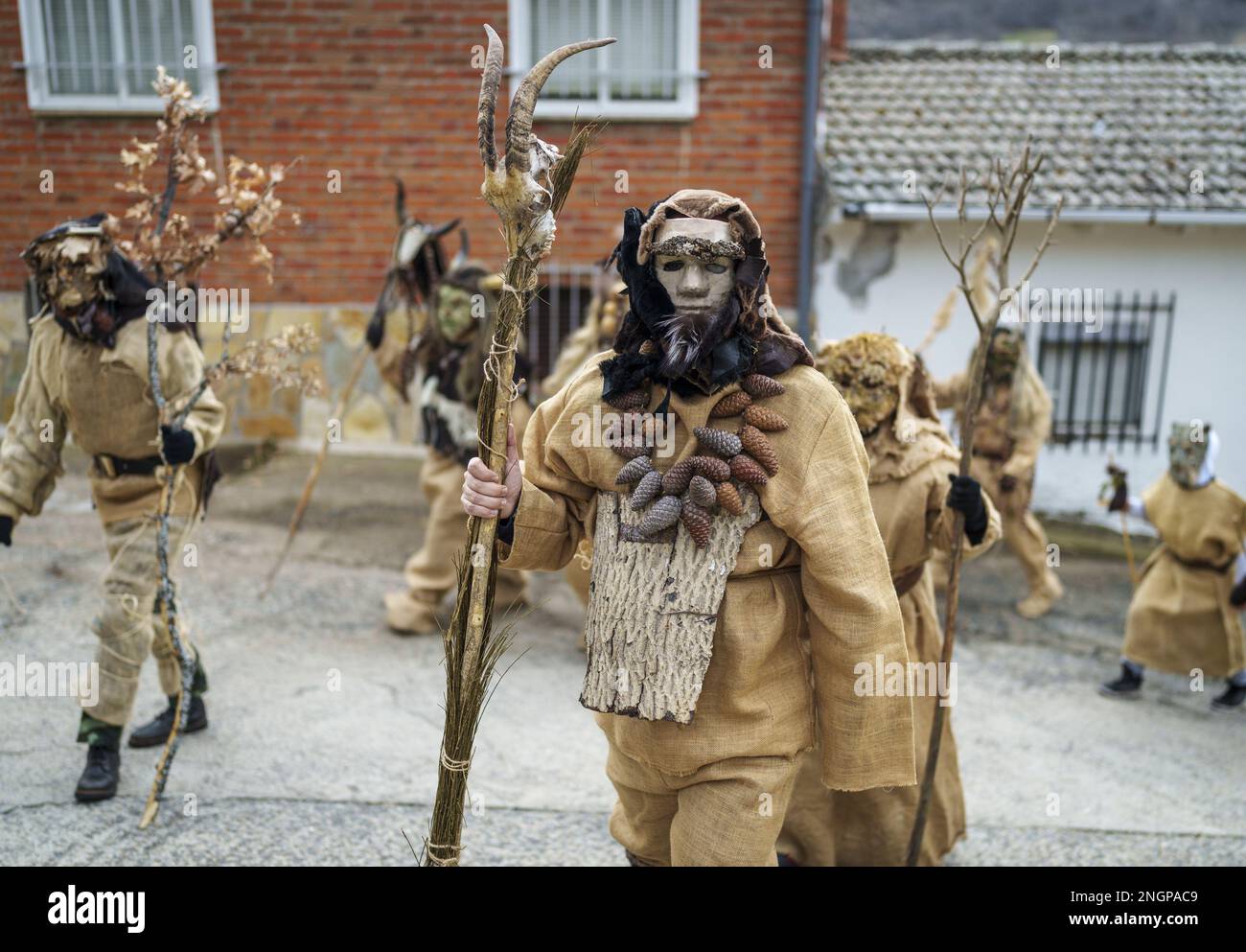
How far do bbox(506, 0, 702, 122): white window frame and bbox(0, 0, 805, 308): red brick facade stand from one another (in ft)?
0.28

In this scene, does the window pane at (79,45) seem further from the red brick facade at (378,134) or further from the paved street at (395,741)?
the paved street at (395,741)

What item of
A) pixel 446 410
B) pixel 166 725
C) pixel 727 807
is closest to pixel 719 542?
pixel 727 807

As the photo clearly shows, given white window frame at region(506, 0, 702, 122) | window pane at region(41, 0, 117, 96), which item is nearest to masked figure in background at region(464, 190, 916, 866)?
white window frame at region(506, 0, 702, 122)

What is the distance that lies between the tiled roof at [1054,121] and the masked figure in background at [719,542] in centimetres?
674

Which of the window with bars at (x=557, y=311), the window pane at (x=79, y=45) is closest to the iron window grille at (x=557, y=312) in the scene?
the window with bars at (x=557, y=311)

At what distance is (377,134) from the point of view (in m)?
9.51

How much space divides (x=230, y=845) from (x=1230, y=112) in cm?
1101

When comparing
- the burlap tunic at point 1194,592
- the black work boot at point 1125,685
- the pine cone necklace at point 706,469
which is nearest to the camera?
the pine cone necklace at point 706,469

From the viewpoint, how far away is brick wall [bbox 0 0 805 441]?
9359 mm

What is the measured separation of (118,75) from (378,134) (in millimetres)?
2123

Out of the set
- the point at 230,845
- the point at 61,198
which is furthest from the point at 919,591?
the point at 61,198

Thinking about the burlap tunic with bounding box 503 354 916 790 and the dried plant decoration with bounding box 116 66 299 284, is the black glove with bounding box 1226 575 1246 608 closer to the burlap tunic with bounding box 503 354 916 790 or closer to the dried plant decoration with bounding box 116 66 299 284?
the burlap tunic with bounding box 503 354 916 790

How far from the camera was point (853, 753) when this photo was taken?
3.01 metres

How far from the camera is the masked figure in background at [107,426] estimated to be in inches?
167
